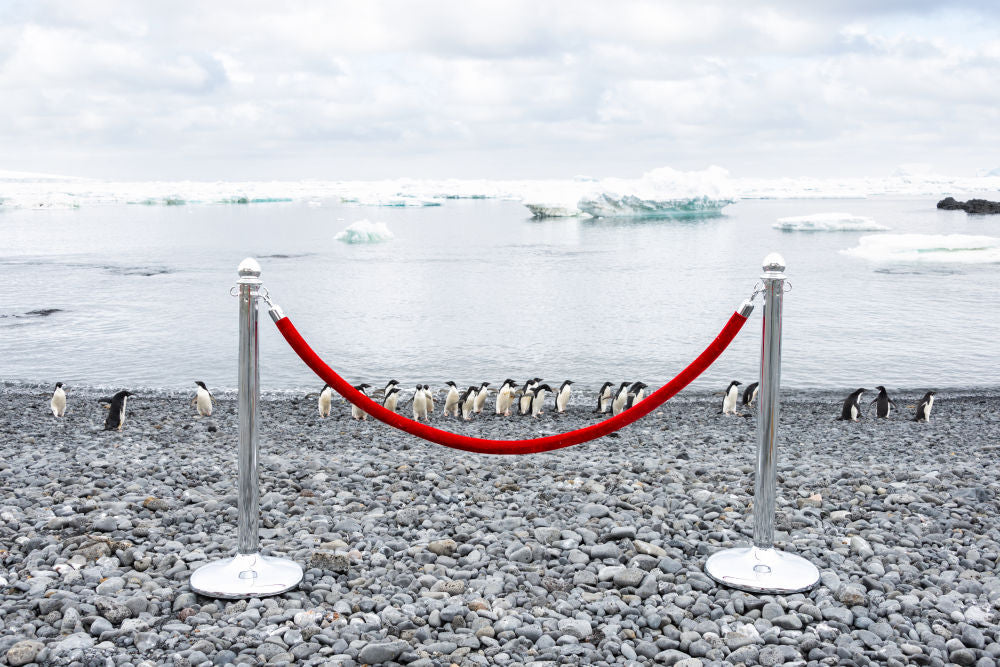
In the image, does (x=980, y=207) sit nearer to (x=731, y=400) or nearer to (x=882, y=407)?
(x=882, y=407)

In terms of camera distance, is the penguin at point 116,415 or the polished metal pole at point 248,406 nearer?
the polished metal pole at point 248,406

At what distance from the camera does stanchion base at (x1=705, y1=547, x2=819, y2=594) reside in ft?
13.0

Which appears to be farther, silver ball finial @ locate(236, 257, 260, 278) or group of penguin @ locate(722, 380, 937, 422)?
group of penguin @ locate(722, 380, 937, 422)

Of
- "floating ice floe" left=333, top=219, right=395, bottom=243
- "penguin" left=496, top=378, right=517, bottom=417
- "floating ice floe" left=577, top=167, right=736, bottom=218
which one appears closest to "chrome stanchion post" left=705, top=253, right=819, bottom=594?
"penguin" left=496, top=378, right=517, bottom=417

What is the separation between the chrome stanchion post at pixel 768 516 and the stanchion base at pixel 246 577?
1980mm

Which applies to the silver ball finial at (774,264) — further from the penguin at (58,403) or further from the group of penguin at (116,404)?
the penguin at (58,403)

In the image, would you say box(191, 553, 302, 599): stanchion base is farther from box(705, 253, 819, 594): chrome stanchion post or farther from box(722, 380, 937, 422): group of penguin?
box(722, 380, 937, 422): group of penguin

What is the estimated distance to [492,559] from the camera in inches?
172

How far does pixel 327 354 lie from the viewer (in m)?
18.9

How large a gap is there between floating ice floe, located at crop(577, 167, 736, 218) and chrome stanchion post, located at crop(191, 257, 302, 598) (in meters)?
53.8

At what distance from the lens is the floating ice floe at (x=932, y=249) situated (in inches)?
1463

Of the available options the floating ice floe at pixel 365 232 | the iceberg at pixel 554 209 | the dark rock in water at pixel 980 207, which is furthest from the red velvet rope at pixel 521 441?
the dark rock in water at pixel 980 207

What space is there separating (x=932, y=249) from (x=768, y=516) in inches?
1537

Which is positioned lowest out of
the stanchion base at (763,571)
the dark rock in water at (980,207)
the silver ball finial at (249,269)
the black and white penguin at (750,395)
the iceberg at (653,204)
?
the black and white penguin at (750,395)
